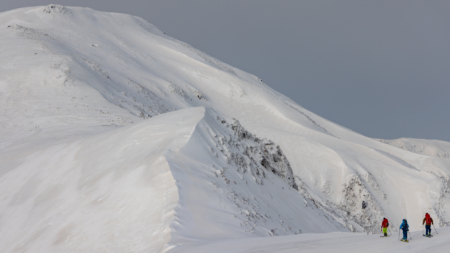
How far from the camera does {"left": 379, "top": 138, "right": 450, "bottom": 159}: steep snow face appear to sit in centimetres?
11933

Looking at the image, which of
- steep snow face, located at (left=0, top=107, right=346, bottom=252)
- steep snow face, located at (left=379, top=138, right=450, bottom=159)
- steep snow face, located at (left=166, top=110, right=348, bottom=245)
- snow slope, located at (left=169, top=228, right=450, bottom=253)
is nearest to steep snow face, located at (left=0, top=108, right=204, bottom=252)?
steep snow face, located at (left=0, top=107, right=346, bottom=252)

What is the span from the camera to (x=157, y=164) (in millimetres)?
11797

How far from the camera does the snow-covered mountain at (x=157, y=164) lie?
10297 millimetres

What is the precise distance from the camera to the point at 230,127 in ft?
61.6

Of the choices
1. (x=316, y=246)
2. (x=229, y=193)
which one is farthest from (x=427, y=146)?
(x=316, y=246)

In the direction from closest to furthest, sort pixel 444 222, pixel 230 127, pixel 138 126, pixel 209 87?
1. pixel 138 126
2. pixel 230 127
3. pixel 444 222
4. pixel 209 87

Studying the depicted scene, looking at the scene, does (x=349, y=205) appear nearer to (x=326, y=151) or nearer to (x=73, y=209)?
(x=326, y=151)

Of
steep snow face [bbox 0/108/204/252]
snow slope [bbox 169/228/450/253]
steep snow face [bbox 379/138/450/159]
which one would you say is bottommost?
steep snow face [bbox 0/108/204/252]

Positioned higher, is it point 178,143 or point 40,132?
point 178,143

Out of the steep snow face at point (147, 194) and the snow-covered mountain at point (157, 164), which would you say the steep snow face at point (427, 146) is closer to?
the snow-covered mountain at point (157, 164)

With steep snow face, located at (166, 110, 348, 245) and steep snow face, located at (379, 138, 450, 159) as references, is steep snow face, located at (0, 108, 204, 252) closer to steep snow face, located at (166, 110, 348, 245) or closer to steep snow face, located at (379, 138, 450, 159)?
steep snow face, located at (166, 110, 348, 245)

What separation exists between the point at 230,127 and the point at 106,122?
956 centimetres

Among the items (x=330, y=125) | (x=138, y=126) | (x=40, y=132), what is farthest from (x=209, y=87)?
(x=138, y=126)

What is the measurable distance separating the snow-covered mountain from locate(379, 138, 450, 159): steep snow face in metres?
85.7
